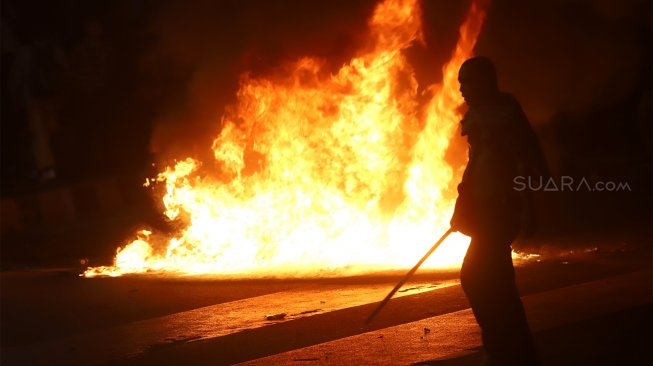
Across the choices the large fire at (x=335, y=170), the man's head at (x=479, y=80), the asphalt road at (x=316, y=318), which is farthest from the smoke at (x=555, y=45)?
the man's head at (x=479, y=80)

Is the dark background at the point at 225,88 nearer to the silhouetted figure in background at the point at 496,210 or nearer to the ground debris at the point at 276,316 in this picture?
the ground debris at the point at 276,316

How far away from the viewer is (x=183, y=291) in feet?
29.6

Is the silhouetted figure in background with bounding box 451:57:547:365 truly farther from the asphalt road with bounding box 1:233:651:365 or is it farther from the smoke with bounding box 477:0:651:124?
the smoke with bounding box 477:0:651:124

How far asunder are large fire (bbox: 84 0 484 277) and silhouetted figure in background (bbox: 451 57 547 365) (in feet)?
14.3

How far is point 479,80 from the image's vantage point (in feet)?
18.3

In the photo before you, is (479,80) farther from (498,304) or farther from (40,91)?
(40,91)

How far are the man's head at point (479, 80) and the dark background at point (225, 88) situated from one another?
16.8 ft

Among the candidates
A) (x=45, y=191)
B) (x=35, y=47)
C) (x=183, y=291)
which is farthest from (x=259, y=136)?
(x=35, y=47)

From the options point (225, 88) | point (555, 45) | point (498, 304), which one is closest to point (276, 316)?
point (498, 304)

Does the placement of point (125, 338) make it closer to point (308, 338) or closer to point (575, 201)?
point (308, 338)

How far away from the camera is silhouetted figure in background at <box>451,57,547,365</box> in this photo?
550 centimetres

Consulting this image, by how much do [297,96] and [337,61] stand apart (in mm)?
626

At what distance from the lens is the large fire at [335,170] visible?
33.5ft

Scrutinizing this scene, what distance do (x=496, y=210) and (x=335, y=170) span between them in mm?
4912
